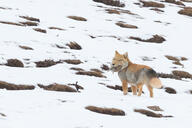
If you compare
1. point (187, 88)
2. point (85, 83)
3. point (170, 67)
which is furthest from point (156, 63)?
point (85, 83)

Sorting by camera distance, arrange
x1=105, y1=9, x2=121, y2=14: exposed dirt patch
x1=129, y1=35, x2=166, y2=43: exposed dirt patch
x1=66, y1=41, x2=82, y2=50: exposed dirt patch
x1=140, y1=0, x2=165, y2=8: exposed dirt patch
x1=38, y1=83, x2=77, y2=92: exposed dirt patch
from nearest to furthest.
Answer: x1=38, y1=83, x2=77, y2=92: exposed dirt patch
x1=66, y1=41, x2=82, y2=50: exposed dirt patch
x1=129, y1=35, x2=166, y2=43: exposed dirt patch
x1=105, y1=9, x2=121, y2=14: exposed dirt patch
x1=140, y1=0, x2=165, y2=8: exposed dirt patch

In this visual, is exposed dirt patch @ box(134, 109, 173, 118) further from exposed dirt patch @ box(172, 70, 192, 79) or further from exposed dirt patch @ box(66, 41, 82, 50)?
exposed dirt patch @ box(66, 41, 82, 50)

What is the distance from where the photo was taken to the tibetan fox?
1380 cm

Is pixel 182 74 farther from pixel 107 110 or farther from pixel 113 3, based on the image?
pixel 113 3

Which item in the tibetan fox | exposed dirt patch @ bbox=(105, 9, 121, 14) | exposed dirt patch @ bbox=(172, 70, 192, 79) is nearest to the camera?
the tibetan fox

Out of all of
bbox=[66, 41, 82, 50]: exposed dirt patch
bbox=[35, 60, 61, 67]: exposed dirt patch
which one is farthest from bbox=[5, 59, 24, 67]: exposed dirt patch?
bbox=[66, 41, 82, 50]: exposed dirt patch

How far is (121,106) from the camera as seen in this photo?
11.6 metres

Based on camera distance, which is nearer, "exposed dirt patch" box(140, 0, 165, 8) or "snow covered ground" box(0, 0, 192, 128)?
"snow covered ground" box(0, 0, 192, 128)

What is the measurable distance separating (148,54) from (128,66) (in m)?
9.68

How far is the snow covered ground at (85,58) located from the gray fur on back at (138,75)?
0.55 m

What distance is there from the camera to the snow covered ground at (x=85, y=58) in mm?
9812

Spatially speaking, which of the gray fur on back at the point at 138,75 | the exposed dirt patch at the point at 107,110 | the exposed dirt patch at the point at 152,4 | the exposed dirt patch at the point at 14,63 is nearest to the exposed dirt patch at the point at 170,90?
the gray fur on back at the point at 138,75

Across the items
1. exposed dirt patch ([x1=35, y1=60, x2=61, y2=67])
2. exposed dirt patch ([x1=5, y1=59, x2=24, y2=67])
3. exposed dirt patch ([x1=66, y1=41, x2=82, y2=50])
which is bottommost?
exposed dirt patch ([x1=66, y1=41, x2=82, y2=50])

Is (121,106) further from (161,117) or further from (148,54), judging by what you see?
(148,54)
